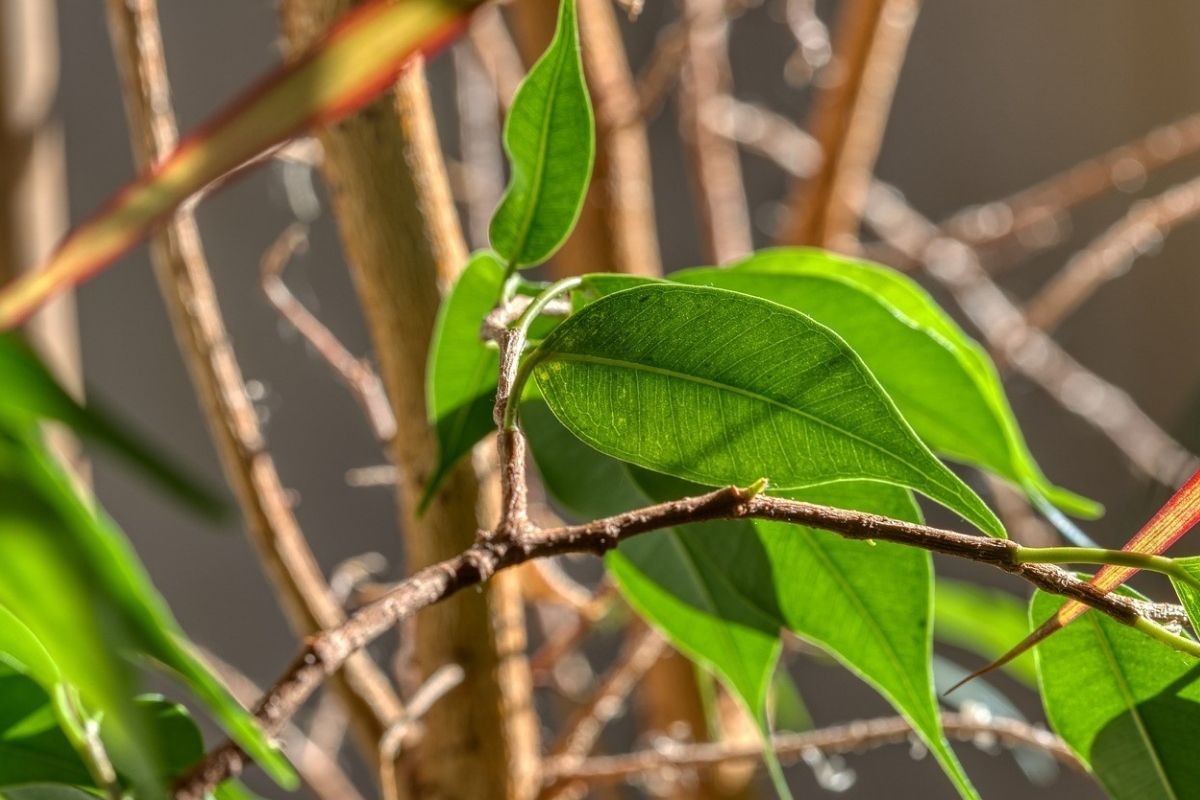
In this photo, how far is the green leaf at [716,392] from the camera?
0.63 feet

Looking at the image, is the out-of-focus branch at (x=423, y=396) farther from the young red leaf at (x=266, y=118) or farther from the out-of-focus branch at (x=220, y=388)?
the young red leaf at (x=266, y=118)

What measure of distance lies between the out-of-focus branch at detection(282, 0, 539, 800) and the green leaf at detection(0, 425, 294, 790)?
21cm

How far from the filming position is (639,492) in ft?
0.86

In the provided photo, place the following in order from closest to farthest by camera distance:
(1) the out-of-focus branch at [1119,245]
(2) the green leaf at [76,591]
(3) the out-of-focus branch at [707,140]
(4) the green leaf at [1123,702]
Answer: (2) the green leaf at [76,591], (4) the green leaf at [1123,702], (1) the out-of-focus branch at [1119,245], (3) the out-of-focus branch at [707,140]

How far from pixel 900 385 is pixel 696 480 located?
0.09m

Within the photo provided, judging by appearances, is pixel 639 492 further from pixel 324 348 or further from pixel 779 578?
pixel 324 348

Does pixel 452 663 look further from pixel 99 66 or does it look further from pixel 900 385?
pixel 99 66

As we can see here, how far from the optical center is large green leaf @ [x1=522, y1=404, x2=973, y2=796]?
0.24 metres

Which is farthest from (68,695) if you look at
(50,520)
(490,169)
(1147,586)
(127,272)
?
(1147,586)

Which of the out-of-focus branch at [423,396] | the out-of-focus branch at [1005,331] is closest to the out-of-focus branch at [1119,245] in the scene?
the out-of-focus branch at [1005,331]

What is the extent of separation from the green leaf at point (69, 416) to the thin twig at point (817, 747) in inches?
9.7

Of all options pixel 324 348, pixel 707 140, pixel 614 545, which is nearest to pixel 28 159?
pixel 324 348

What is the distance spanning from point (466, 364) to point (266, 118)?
0.14 m

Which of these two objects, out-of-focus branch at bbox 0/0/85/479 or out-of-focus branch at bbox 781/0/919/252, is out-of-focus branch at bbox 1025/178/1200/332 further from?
out-of-focus branch at bbox 0/0/85/479
